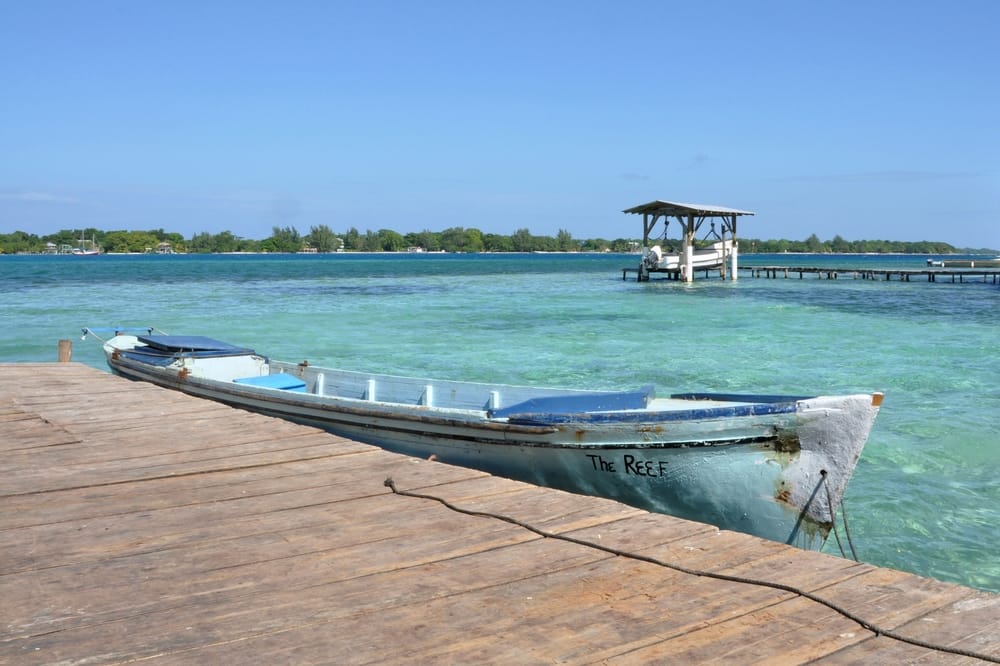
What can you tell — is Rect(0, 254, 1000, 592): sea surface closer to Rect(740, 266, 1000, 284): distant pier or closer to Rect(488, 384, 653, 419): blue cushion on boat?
Rect(488, 384, 653, 419): blue cushion on boat

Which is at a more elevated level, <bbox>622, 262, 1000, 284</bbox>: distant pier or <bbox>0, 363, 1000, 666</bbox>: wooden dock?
<bbox>622, 262, 1000, 284</bbox>: distant pier

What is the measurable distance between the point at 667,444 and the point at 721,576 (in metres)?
2.90

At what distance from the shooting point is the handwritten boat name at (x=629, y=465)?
22.6ft

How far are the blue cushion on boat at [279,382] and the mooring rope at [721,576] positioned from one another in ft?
18.1

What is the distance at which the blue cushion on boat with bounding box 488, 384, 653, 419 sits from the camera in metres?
7.67

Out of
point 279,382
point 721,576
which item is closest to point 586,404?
point 721,576

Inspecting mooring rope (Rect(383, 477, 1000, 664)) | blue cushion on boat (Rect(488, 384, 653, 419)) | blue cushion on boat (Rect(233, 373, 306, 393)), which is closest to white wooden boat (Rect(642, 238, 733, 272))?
blue cushion on boat (Rect(233, 373, 306, 393))

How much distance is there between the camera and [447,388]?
9555mm

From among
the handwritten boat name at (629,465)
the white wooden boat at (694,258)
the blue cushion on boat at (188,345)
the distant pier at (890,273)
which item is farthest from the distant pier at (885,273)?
the handwritten boat name at (629,465)

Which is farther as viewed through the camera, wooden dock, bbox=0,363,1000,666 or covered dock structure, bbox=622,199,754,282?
covered dock structure, bbox=622,199,754,282

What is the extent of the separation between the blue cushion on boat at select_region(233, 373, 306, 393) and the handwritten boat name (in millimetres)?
4793

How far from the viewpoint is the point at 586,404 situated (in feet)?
25.4

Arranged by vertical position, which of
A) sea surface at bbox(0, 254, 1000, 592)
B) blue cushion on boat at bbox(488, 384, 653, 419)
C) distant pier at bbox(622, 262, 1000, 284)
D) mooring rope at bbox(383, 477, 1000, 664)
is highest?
distant pier at bbox(622, 262, 1000, 284)

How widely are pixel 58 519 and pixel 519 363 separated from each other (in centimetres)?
1518
